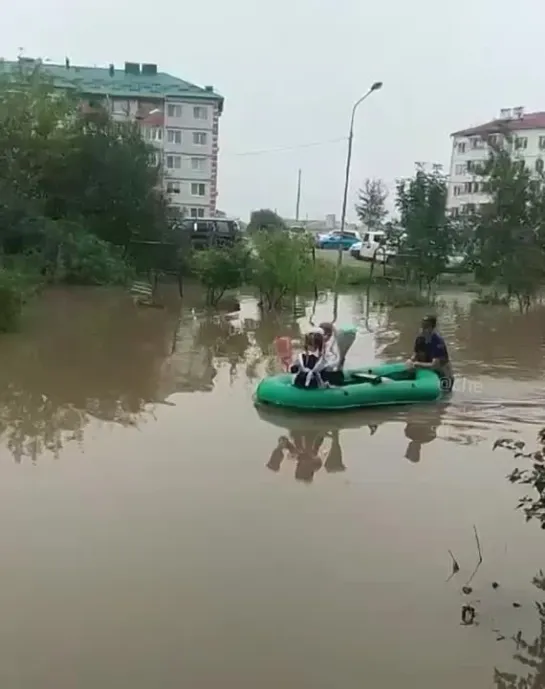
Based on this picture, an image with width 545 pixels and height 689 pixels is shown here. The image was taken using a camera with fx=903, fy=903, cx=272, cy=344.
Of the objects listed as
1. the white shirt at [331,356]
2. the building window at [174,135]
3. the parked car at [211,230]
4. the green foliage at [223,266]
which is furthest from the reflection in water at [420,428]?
the building window at [174,135]

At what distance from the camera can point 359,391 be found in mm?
10984

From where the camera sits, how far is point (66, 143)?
83.9ft

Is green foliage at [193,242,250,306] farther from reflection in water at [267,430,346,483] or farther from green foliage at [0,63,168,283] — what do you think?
reflection in water at [267,430,346,483]

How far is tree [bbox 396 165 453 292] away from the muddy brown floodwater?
15.1 m

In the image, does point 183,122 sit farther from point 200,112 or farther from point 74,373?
point 74,373

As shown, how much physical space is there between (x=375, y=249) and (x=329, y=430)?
858 inches

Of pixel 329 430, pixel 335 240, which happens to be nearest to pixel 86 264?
pixel 329 430

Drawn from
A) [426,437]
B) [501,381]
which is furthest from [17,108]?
[426,437]

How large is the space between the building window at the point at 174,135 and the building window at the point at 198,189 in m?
2.94

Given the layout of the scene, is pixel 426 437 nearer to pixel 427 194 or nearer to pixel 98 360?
pixel 98 360

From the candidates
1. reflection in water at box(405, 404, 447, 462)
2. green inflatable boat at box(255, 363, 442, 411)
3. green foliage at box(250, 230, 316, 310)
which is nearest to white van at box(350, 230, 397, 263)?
green foliage at box(250, 230, 316, 310)

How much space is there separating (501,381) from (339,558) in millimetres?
7615

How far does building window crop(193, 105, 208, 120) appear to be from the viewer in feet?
187

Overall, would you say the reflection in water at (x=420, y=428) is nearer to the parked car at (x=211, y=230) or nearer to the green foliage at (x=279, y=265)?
the green foliage at (x=279, y=265)
